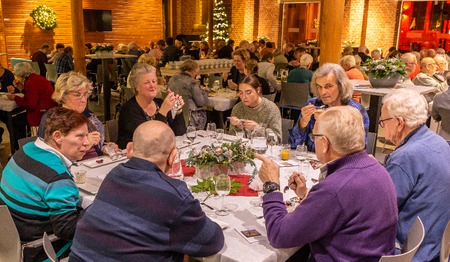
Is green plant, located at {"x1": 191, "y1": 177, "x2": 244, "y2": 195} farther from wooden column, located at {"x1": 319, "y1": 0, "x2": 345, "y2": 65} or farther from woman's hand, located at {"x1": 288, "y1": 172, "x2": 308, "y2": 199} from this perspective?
wooden column, located at {"x1": 319, "y1": 0, "x2": 345, "y2": 65}

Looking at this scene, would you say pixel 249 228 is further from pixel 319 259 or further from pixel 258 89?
pixel 258 89

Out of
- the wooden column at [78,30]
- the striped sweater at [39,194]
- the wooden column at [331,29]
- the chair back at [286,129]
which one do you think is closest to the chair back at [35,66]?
the wooden column at [78,30]

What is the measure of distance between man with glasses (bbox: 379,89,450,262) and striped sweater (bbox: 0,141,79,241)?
1.75m

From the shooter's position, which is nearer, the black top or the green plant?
the green plant

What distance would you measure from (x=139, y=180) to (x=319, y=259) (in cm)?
89

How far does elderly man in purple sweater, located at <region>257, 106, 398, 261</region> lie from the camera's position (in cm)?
188

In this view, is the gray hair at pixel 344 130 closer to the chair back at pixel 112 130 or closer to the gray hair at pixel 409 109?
the gray hair at pixel 409 109

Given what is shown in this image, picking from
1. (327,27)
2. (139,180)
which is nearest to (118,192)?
(139,180)

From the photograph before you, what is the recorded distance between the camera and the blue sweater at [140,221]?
173cm

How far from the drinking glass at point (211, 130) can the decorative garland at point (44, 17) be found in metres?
11.0

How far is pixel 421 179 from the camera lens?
2.35m

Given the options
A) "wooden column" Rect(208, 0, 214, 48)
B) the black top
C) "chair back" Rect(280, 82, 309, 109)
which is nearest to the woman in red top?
the black top

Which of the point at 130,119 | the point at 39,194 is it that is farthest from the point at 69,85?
the point at 39,194

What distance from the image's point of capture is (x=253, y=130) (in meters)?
3.72
